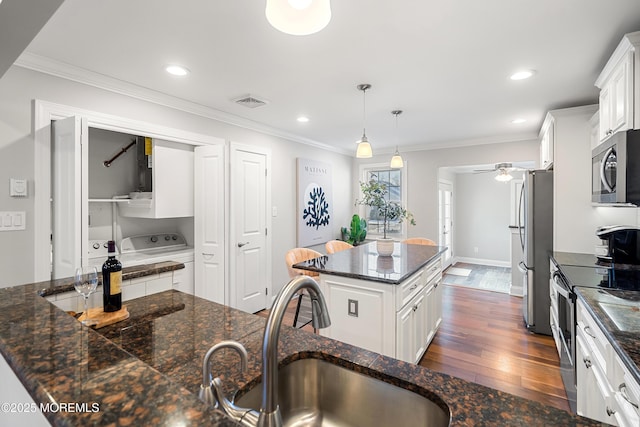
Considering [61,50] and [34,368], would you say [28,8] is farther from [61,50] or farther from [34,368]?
[34,368]

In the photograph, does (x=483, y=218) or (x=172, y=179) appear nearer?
(x=172, y=179)

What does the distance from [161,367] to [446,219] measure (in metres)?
6.28

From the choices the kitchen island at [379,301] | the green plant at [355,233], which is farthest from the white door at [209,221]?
the green plant at [355,233]

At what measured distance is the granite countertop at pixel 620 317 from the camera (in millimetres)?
1068

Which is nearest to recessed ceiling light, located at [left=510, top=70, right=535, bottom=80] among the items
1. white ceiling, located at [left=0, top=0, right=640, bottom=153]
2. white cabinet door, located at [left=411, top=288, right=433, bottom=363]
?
white ceiling, located at [left=0, top=0, right=640, bottom=153]

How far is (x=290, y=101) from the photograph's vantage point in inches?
123

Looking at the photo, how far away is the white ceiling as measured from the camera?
65.8 inches

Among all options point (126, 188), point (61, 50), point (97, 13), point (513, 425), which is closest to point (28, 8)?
point (97, 13)

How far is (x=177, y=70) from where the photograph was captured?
2.38m

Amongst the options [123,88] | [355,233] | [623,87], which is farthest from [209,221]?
[623,87]

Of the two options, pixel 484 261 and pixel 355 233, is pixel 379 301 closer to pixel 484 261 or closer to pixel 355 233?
pixel 355 233

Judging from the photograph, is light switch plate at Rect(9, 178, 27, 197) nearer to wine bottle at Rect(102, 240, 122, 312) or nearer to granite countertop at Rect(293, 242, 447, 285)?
wine bottle at Rect(102, 240, 122, 312)

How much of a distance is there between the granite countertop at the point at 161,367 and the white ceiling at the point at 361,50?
62.5 inches

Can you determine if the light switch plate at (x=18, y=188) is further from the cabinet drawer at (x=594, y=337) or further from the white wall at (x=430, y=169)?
the white wall at (x=430, y=169)
